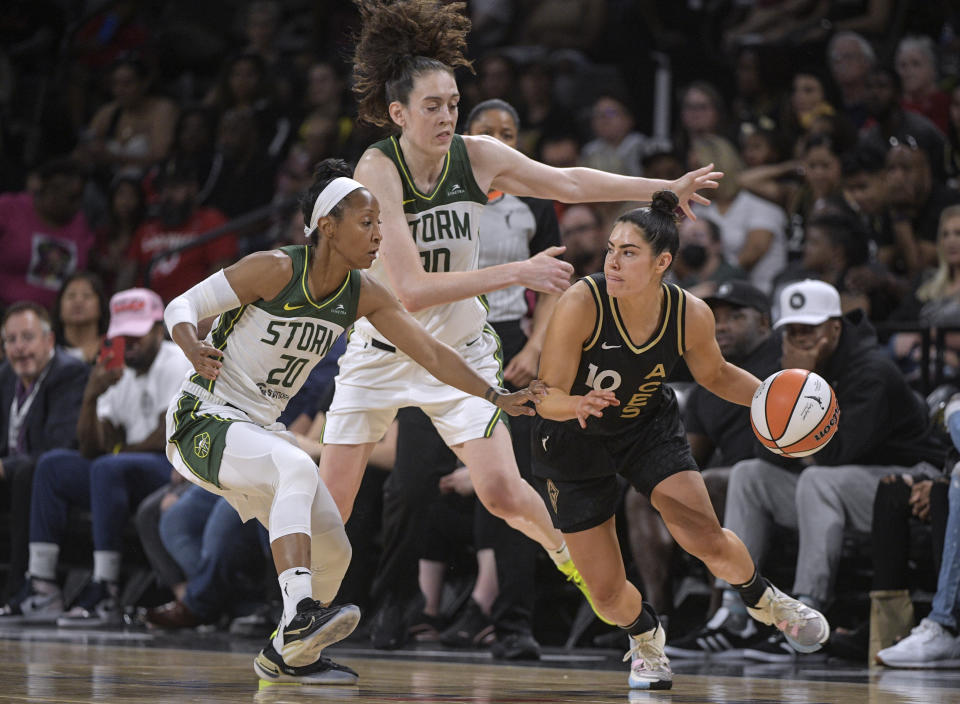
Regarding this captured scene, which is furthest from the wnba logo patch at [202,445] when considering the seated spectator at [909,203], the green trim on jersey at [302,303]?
the seated spectator at [909,203]

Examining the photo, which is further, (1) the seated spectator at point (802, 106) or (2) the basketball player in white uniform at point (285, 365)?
(1) the seated spectator at point (802, 106)

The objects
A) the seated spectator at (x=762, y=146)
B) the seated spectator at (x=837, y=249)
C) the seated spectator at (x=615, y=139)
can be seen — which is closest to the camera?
the seated spectator at (x=837, y=249)

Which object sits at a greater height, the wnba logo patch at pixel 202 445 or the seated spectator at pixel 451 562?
the wnba logo patch at pixel 202 445

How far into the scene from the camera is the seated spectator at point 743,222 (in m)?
7.93

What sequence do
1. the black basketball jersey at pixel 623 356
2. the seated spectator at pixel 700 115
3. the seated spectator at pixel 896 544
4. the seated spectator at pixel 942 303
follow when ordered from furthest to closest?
1. the seated spectator at pixel 700 115
2. the seated spectator at pixel 942 303
3. the seated spectator at pixel 896 544
4. the black basketball jersey at pixel 623 356

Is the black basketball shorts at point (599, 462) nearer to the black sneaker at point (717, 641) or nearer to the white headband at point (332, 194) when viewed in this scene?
the white headband at point (332, 194)

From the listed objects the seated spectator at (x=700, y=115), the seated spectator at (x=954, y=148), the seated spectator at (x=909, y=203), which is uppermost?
the seated spectator at (x=700, y=115)

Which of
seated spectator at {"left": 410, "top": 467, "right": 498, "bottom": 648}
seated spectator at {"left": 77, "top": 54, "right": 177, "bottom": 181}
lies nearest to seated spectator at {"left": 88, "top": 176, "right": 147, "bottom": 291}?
seated spectator at {"left": 77, "top": 54, "right": 177, "bottom": 181}

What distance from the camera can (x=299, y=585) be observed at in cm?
404

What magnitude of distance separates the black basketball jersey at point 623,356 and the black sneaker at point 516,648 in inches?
57.5

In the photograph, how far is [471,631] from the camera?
6.09 m

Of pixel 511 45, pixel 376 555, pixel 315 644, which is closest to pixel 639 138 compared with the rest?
pixel 511 45

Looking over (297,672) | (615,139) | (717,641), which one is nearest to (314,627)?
(297,672)

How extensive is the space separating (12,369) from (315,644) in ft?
16.3
